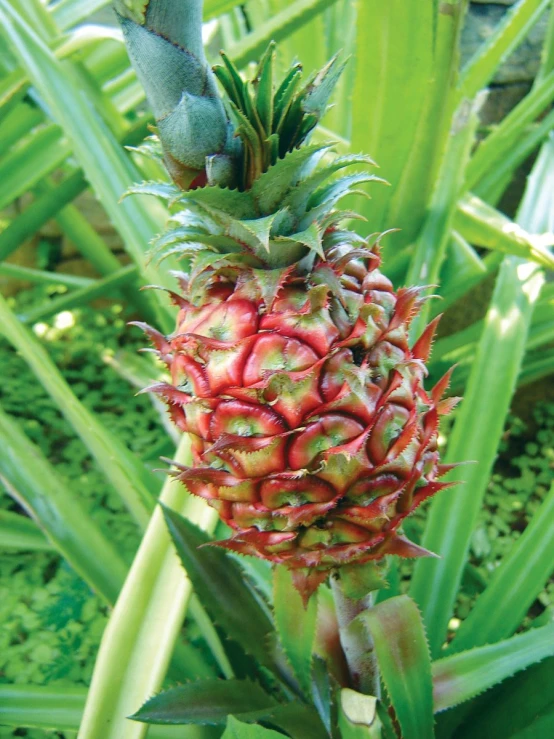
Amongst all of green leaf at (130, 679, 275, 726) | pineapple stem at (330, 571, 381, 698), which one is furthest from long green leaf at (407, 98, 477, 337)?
green leaf at (130, 679, 275, 726)

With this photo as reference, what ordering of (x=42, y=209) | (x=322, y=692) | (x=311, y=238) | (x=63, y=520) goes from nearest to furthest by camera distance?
(x=311, y=238)
(x=322, y=692)
(x=63, y=520)
(x=42, y=209)

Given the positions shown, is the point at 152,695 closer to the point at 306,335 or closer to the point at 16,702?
the point at 16,702

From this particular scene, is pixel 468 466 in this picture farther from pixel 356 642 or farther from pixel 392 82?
pixel 392 82

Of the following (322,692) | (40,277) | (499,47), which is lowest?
(322,692)

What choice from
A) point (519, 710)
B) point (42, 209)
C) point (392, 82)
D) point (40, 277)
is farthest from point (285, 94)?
point (40, 277)

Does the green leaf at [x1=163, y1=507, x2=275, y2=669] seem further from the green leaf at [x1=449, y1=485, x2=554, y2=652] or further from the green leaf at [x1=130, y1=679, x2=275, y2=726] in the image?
the green leaf at [x1=449, y1=485, x2=554, y2=652]

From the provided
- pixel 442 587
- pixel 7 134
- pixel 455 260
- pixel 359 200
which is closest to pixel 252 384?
pixel 442 587
